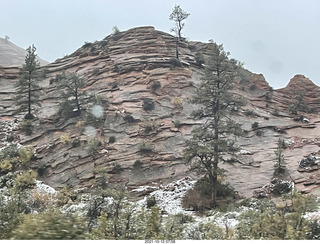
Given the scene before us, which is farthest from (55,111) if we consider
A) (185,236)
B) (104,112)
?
(185,236)

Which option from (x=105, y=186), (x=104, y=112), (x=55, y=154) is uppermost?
(x=104, y=112)

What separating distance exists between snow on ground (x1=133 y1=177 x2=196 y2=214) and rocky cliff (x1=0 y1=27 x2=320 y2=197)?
0.89 metres

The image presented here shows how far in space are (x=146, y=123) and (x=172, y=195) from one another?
34.3 feet

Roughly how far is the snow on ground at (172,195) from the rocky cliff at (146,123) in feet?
2.92

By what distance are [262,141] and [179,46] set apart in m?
24.8

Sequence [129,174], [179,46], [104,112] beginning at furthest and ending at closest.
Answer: [179,46] → [104,112] → [129,174]

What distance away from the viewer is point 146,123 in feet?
105

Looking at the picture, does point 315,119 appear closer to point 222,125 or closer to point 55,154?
point 222,125

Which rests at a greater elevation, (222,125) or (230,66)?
(230,66)

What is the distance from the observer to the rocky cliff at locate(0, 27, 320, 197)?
26.4 metres

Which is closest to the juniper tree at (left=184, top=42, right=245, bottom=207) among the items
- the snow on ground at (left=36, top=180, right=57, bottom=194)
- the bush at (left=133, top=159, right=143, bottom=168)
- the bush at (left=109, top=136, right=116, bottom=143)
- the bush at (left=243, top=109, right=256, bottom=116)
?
the bush at (left=133, top=159, right=143, bottom=168)

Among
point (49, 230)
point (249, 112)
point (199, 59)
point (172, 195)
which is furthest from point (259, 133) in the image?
point (49, 230)

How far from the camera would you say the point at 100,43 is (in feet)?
172

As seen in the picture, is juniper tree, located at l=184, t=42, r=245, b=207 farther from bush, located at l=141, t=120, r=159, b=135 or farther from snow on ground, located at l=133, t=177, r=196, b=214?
bush, located at l=141, t=120, r=159, b=135
